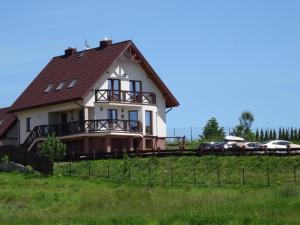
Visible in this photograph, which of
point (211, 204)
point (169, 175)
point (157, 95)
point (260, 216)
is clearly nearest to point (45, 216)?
point (211, 204)

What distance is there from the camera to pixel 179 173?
45.4 meters

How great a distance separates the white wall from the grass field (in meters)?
9.40

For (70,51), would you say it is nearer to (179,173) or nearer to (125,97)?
(125,97)

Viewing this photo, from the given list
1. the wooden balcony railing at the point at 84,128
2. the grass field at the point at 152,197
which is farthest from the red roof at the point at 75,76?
the grass field at the point at 152,197

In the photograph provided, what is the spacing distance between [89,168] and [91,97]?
41.0 ft

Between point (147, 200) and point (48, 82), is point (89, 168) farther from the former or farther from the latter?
point (48, 82)

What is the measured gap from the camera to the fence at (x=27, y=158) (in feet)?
156

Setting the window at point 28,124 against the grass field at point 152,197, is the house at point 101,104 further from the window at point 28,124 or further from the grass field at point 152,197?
the grass field at point 152,197

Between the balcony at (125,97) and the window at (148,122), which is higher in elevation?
the balcony at (125,97)

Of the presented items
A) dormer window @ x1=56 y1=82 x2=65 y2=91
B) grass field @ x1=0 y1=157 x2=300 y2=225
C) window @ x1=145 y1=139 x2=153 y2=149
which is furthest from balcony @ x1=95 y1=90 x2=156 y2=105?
grass field @ x1=0 y1=157 x2=300 y2=225

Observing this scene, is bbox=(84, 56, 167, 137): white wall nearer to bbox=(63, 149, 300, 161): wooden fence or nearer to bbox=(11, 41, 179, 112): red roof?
bbox=(11, 41, 179, 112): red roof

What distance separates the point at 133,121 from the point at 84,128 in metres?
4.06

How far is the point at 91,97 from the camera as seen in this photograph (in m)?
59.3

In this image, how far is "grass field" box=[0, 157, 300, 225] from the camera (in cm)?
2597
